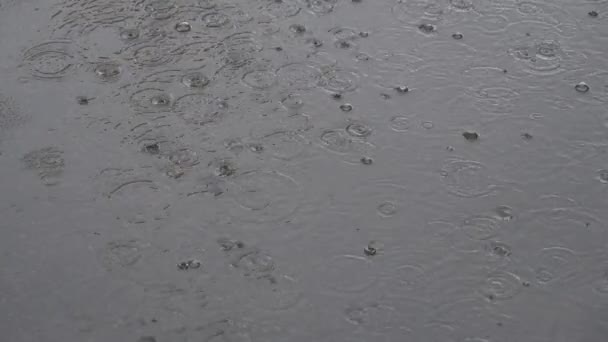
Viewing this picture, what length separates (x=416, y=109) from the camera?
4984 mm

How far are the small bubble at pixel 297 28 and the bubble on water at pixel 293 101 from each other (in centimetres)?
66

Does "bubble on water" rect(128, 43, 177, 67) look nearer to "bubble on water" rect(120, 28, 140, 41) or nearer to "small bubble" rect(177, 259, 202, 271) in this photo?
"bubble on water" rect(120, 28, 140, 41)

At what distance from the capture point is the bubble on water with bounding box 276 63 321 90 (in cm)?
518

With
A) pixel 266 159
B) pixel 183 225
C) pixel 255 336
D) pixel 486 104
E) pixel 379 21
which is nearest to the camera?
pixel 255 336

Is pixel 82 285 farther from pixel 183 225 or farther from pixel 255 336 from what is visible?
pixel 255 336

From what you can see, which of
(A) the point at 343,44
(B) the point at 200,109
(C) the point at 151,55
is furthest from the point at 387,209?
(C) the point at 151,55

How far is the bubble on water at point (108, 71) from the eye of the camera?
5242 mm

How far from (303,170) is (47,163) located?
1454 millimetres

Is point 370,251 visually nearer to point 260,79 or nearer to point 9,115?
point 260,79

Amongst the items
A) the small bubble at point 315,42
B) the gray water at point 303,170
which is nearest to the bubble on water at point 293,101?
the gray water at point 303,170

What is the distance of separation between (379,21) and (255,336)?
2.65 meters

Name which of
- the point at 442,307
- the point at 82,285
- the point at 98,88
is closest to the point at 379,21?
the point at 98,88

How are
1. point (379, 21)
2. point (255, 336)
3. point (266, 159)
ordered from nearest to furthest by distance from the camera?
point (255, 336) < point (266, 159) < point (379, 21)

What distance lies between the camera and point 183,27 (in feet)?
18.4
